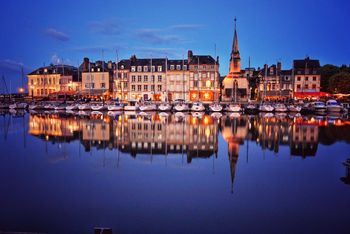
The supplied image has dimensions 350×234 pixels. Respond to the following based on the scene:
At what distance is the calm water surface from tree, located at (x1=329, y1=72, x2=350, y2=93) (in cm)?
5645

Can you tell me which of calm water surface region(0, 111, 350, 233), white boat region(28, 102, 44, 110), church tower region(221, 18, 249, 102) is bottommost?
calm water surface region(0, 111, 350, 233)

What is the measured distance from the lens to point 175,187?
39.2 ft

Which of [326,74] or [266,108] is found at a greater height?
[326,74]

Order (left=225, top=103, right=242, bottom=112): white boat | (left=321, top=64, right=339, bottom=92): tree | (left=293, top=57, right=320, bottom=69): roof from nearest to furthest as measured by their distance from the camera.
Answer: (left=225, top=103, right=242, bottom=112): white boat < (left=293, top=57, right=320, bottom=69): roof < (left=321, top=64, right=339, bottom=92): tree

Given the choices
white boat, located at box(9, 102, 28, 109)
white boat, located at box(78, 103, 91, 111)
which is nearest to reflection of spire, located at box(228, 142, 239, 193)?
white boat, located at box(78, 103, 91, 111)

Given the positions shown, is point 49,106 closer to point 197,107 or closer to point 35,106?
point 35,106

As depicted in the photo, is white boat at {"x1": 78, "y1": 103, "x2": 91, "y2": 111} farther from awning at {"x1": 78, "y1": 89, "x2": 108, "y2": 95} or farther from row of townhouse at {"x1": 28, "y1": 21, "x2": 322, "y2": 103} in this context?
awning at {"x1": 78, "y1": 89, "x2": 108, "y2": 95}

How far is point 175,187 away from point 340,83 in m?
73.2

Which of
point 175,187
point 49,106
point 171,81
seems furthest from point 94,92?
point 175,187

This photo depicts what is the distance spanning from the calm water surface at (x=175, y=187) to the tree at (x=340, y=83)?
2222 inches

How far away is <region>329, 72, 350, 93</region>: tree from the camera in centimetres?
7118

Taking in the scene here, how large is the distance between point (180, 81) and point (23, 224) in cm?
6600

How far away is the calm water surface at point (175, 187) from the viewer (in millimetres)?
8688

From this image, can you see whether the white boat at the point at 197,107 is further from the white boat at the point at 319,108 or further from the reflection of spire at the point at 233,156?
the reflection of spire at the point at 233,156
